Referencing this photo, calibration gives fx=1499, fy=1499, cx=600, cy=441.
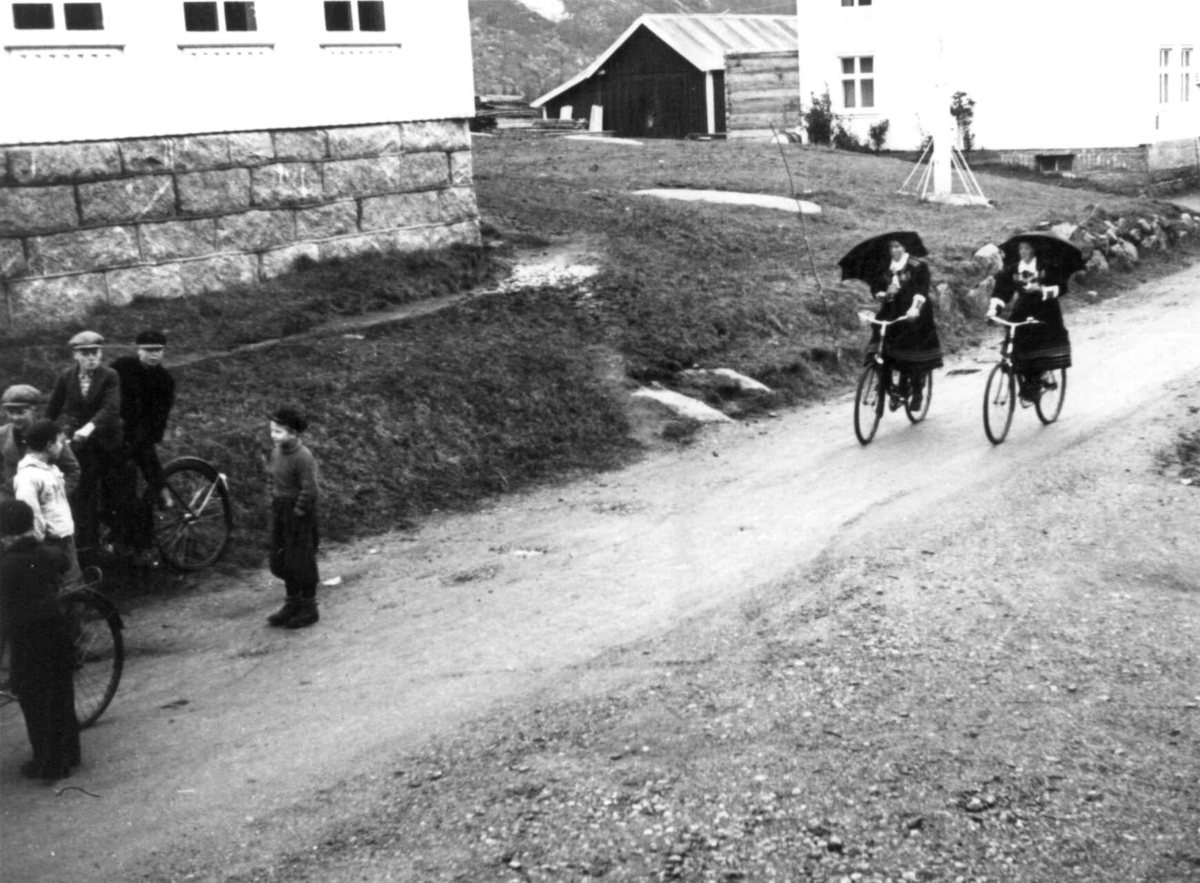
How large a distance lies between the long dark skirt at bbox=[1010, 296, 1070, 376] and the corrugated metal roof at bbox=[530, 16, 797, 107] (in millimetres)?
29169

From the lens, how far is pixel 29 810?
6.88 m

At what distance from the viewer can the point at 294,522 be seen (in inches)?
380

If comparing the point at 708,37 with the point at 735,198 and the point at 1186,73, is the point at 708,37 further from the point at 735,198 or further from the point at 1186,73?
the point at 735,198

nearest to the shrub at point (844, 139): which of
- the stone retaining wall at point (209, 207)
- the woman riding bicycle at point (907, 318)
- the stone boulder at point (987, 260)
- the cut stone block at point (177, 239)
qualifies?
the stone boulder at point (987, 260)

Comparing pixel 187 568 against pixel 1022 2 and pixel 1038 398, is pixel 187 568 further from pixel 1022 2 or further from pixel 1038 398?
pixel 1022 2

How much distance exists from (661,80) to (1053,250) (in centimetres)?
3240

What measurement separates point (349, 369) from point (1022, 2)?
2540 centimetres

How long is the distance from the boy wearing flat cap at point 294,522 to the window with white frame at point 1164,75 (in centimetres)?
3112

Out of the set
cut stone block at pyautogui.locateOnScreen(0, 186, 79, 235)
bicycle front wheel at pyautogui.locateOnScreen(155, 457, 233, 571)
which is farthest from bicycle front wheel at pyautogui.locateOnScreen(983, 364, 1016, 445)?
cut stone block at pyautogui.locateOnScreen(0, 186, 79, 235)

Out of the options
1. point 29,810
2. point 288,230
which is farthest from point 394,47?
point 29,810

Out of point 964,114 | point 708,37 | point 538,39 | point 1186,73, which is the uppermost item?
point 538,39

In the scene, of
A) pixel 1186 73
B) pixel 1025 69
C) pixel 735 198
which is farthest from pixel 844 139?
pixel 735 198

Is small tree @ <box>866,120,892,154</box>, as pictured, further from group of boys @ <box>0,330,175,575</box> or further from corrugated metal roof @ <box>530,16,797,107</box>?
group of boys @ <box>0,330,175,575</box>

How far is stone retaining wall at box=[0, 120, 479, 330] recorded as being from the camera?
13984mm
